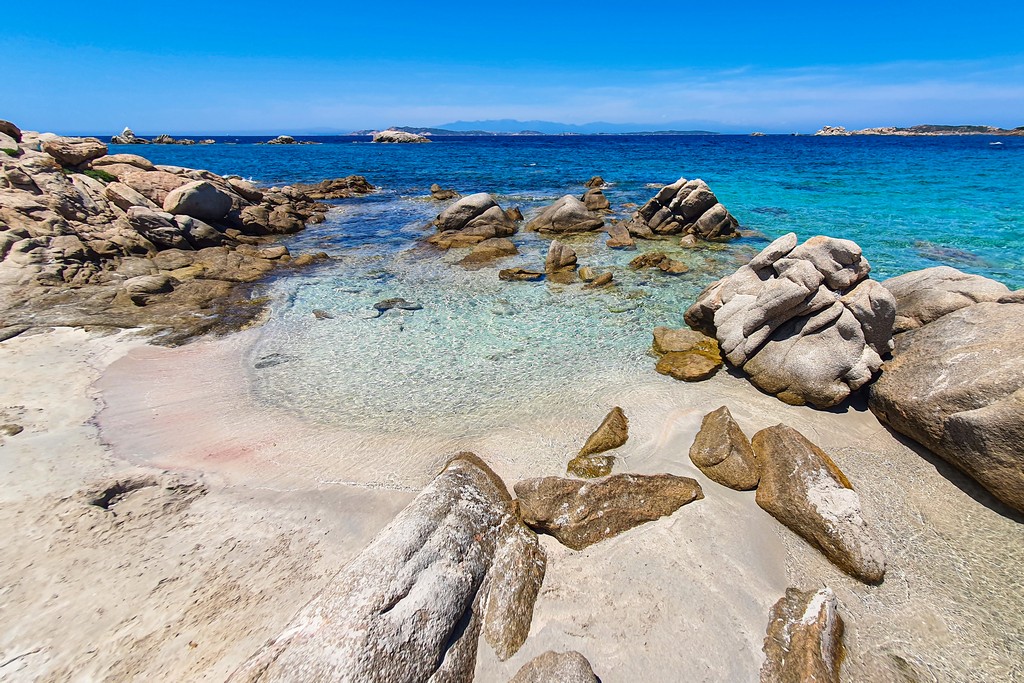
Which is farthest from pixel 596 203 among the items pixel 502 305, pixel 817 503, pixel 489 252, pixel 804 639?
pixel 804 639

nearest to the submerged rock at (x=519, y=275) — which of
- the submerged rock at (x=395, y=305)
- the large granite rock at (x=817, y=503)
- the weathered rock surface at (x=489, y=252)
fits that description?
the weathered rock surface at (x=489, y=252)

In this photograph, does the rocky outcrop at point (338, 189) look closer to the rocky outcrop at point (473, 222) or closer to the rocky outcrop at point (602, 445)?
the rocky outcrop at point (473, 222)

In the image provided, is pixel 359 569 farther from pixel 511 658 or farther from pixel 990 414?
pixel 990 414

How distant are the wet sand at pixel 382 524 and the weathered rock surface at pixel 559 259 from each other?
9.66 m

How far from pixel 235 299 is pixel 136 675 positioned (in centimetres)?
1251

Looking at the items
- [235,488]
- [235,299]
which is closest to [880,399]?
[235,488]

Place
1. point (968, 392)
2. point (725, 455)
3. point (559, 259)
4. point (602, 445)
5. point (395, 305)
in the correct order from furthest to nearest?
1. point (559, 259)
2. point (395, 305)
3. point (602, 445)
4. point (725, 455)
5. point (968, 392)

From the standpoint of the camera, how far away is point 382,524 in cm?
614

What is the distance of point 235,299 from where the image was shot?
14555mm

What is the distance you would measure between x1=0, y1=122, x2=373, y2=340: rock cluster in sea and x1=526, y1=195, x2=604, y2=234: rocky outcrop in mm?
12220

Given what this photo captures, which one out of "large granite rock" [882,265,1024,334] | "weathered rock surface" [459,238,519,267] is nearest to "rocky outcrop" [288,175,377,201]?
"weathered rock surface" [459,238,519,267]

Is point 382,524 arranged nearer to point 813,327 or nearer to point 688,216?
point 813,327

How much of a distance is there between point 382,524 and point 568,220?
20765mm

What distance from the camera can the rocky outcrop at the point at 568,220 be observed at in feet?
79.2
